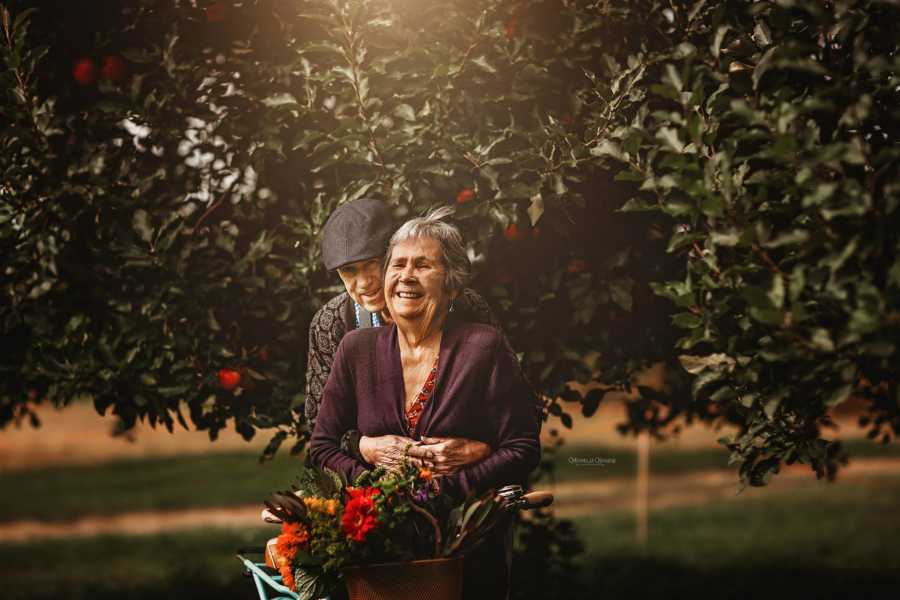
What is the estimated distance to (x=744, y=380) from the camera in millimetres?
3877

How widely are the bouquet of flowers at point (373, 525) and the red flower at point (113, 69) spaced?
2.63 m

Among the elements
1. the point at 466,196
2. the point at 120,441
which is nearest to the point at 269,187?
the point at 466,196

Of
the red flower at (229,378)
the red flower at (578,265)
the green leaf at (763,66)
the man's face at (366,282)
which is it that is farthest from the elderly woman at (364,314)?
the green leaf at (763,66)

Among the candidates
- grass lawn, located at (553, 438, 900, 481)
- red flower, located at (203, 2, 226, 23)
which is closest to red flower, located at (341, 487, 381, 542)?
red flower, located at (203, 2, 226, 23)

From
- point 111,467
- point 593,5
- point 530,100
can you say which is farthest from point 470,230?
point 111,467

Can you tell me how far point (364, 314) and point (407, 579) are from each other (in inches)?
40.7

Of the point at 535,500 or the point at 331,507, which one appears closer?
the point at 331,507

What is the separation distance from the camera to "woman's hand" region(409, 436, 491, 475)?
349 cm

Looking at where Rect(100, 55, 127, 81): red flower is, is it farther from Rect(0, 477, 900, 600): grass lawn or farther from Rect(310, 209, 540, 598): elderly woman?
Rect(0, 477, 900, 600): grass lawn

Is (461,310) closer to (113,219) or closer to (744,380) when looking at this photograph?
(744,380)

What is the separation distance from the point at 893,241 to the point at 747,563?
6.91 meters

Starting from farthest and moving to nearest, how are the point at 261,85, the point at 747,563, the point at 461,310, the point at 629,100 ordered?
the point at 747,563
the point at 261,85
the point at 629,100
the point at 461,310

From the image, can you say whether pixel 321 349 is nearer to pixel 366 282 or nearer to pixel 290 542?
pixel 366 282

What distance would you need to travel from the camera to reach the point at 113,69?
505cm
